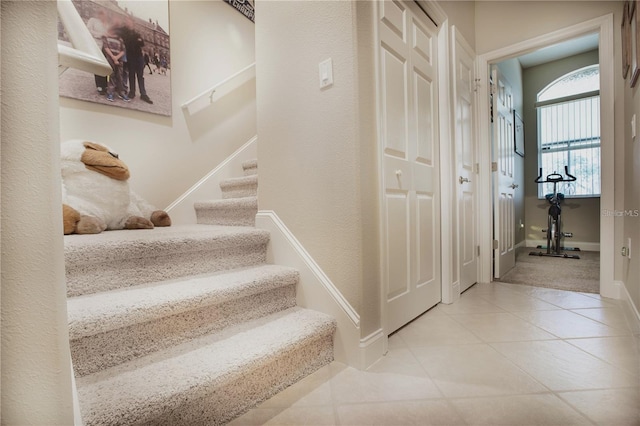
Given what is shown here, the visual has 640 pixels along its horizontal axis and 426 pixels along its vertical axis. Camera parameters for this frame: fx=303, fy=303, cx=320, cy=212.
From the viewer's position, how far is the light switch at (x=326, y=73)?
4.45ft

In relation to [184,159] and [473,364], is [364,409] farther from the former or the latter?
[184,159]

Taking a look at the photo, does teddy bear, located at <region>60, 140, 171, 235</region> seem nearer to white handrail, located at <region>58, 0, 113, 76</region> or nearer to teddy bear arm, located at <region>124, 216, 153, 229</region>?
teddy bear arm, located at <region>124, 216, 153, 229</region>

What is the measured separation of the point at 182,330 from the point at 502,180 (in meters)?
3.04

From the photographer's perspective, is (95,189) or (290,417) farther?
(95,189)

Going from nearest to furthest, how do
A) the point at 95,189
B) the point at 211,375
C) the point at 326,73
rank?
1. the point at 211,375
2. the point at 326,73
3. the point at 95,189

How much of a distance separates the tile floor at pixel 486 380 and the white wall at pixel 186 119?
180 centimetres

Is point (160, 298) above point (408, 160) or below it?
below

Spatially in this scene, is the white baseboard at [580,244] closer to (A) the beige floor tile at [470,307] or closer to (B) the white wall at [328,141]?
(A) the beige floor tile at [470,307]

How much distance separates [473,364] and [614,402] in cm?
43

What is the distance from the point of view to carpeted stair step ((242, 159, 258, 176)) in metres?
2.59

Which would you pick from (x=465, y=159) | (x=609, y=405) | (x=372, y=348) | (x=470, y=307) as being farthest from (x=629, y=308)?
(x=372, y=348)

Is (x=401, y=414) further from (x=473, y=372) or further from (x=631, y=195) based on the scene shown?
(x=631, y=195)

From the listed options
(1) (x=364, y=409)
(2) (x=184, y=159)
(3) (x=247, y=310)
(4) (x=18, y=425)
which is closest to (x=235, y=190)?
(2) (x=184, y=159)

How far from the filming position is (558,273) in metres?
3.04
